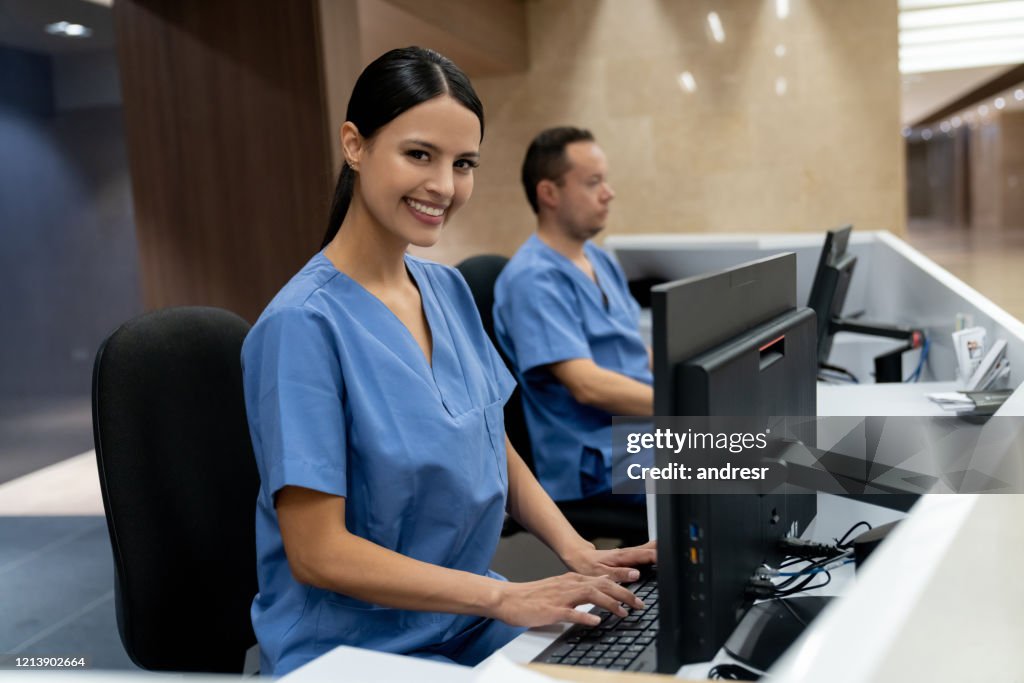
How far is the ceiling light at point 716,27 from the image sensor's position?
6266 millimetres

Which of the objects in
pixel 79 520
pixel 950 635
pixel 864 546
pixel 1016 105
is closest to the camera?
A: pixel 950 635

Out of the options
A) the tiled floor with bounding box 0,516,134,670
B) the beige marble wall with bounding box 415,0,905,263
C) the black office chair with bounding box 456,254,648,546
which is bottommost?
the tiled floor with bounding box 0,516,134,670

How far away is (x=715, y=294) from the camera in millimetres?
872

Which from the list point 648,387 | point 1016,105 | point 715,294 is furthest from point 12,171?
point 1016,105

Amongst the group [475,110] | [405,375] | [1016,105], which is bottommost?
[405,375]

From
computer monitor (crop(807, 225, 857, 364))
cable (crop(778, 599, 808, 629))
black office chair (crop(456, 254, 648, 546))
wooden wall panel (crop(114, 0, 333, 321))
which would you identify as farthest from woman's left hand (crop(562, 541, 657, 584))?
wooden wall panel (crop(114, 0, 333, 321))

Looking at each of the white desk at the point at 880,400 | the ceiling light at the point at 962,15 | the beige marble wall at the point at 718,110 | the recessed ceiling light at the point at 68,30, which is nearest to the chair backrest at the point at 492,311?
the white desk at the point at 880,400

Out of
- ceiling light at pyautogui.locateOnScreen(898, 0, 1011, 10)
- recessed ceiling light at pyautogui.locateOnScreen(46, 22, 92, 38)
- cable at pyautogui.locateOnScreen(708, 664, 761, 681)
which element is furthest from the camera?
ceiling light at pyautogui.locateOnScreen(898, 0, 1011, 10)

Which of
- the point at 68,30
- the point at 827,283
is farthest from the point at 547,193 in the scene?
the point at 68,30

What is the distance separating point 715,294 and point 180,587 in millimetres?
895

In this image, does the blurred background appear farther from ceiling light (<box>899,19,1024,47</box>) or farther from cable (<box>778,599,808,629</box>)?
cable (<box>778,599,808,629</box>)

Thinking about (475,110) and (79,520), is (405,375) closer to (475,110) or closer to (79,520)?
(475,110)

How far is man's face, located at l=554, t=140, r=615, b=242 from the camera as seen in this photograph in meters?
2.58

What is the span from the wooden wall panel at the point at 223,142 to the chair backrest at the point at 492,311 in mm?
1025
